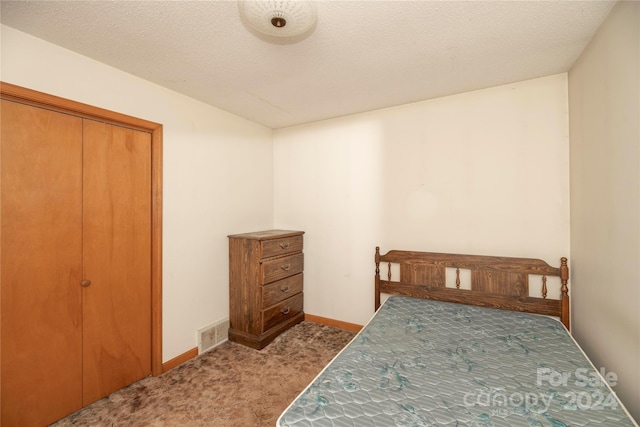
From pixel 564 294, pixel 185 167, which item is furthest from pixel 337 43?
pixel 564 294

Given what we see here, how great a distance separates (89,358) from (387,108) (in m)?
3.40

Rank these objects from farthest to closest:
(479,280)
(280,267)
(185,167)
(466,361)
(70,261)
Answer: (280,267) → (185,167) → (479,280) → (70,261) → (466,361)

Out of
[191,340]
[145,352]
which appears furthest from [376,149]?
[145,352]

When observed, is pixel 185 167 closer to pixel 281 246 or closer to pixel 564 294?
pixel 281 246

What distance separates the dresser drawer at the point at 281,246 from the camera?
113 inches

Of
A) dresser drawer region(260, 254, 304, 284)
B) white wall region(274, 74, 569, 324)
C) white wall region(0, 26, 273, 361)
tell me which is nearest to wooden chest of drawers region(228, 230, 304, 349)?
dresser drawer region(260, 254, 304, 284)

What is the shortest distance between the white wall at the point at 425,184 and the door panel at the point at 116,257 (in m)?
1.72

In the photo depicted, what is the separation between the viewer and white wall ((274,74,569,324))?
90.8 inches

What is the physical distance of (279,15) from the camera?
4.35 feet

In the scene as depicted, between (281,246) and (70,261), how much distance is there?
5.77ft

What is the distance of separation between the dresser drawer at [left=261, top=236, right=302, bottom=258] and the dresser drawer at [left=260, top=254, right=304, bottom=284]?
7 cm

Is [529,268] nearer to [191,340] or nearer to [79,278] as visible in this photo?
[191,340]

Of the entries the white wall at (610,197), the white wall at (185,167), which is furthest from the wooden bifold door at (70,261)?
the white wall at (610,197)

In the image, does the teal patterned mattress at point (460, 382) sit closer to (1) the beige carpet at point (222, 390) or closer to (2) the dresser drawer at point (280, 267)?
(1) the beige carpet at point (222, 390)
